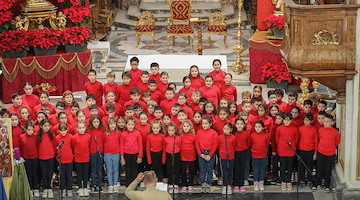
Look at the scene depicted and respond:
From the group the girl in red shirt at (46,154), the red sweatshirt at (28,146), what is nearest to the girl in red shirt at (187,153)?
the girl in red shirt at (46,154)

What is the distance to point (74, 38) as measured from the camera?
20062 mm

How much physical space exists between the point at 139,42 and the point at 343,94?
11442 millimetres

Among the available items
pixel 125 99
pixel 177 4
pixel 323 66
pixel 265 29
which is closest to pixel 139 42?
pixel 177 4

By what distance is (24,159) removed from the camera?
14.7 meters

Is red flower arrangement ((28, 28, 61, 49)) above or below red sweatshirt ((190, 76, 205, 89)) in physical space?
above

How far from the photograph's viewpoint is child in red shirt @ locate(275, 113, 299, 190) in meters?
14.7

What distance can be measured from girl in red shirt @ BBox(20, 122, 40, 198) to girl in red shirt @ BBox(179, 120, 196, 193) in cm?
229

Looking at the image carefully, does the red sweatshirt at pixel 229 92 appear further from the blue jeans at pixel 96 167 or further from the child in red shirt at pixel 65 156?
the child in red shirt at pixel 65 156

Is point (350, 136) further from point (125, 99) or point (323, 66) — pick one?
point (125, 99)

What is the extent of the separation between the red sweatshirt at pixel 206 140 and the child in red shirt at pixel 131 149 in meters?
0.91

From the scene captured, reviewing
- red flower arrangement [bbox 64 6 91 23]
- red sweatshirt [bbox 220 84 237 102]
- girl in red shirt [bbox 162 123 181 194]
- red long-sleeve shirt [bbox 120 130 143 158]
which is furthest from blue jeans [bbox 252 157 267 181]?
red flower arrangement [bbox 64 6 91 23]

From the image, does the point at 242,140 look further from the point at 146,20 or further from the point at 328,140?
the point at 146,20

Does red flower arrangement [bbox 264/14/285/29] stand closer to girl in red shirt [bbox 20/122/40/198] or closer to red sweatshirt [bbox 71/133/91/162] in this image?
red sweatshirt [bbox 71/133/91/162]

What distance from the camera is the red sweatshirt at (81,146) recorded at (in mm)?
14602
